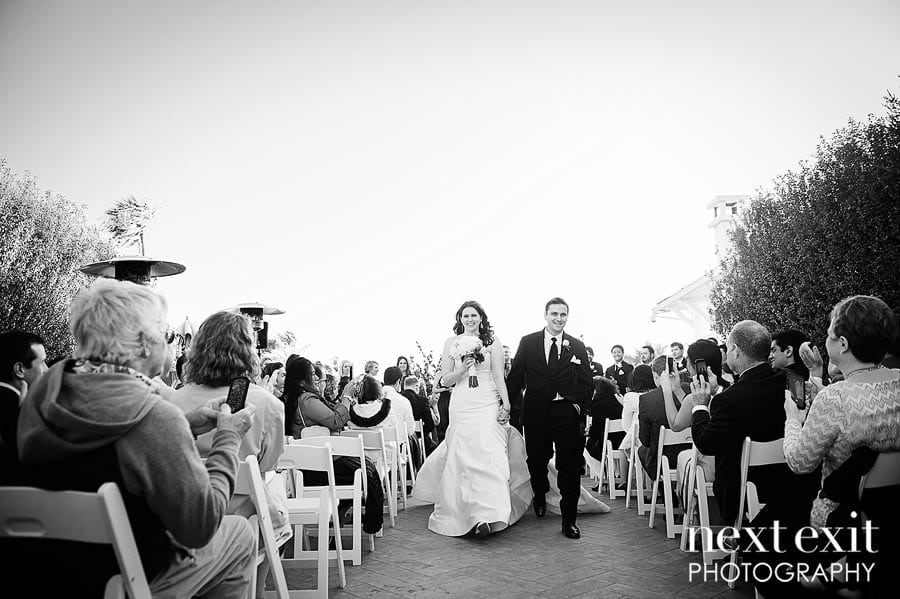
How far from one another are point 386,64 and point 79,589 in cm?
2572

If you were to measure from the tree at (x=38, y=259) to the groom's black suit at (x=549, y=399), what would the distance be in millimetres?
20849

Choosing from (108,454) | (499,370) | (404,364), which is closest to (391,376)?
(499,370)

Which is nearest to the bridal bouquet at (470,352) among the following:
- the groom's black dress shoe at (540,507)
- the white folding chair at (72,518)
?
the groom's black dress shoe at (540,507)

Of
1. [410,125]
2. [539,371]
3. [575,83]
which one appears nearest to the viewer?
[539,371]

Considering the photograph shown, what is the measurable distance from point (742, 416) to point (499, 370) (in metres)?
3.18

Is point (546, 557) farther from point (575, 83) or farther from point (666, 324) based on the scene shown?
point (666, 324)

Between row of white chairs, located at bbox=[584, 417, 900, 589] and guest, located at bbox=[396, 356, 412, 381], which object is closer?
row of white chairs, located at bbox=[584, 417, 900, 589]

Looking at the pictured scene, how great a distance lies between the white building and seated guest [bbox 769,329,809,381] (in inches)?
918

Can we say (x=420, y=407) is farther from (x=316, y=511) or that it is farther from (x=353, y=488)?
(x=316, y=511)

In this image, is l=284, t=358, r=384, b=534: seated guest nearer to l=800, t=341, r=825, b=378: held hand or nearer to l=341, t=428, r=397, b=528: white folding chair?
l=341, t=428, r=397, b=528: white folding chair

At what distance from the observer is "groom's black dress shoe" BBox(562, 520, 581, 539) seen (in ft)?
19.6

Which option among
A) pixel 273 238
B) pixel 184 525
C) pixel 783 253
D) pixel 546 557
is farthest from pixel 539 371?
pixel 273 238

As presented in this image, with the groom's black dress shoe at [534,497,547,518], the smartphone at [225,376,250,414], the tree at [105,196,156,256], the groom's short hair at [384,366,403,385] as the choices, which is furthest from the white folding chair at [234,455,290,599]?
the tree at [105,196,156,256]

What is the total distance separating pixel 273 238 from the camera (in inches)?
1319
